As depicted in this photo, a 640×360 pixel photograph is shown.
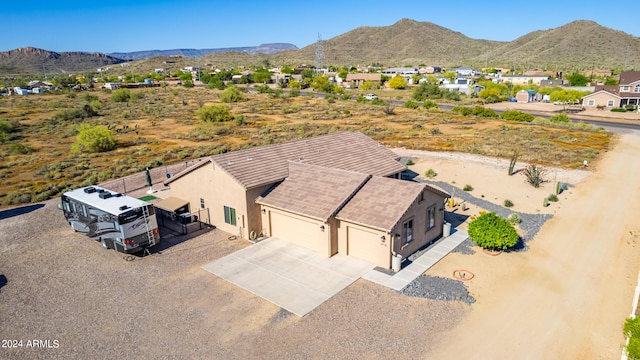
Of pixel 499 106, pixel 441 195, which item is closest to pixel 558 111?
pixel 499 106

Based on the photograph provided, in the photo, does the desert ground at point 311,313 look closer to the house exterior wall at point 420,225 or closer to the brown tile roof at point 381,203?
the house exterior wall at point 420,225

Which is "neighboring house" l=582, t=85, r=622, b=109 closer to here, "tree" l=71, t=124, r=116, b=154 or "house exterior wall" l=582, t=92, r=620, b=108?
"house exterior wall" l=582, t=92, r=620, b=108

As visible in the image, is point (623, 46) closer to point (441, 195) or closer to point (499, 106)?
point (499, 106)

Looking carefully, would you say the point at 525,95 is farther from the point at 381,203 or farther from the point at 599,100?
the point at 381,203

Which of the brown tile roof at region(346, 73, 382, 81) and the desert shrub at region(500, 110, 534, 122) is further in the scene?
the brown tile roof at region(346, 73, 382, 81)

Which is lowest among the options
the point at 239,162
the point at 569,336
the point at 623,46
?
the point at 569,336

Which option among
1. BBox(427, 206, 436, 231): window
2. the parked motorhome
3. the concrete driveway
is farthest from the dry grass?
BBox(427, 206, 436, 231): window

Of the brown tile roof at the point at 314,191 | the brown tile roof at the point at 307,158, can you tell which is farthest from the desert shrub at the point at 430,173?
the brown tile roof at the point at 314,191

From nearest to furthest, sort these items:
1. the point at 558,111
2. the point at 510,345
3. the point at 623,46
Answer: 1. the point at 510,345
2. the point at 558,111
3. the point at 623,46
